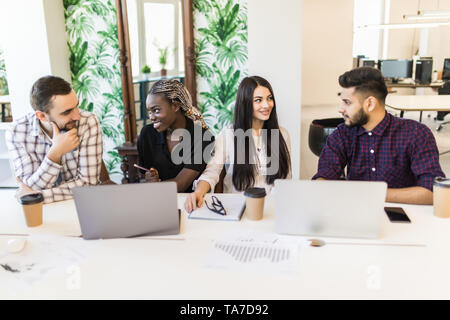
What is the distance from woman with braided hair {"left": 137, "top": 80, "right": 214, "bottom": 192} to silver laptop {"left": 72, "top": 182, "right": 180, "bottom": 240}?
76 cm

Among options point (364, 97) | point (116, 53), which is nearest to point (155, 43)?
point (116, 53)

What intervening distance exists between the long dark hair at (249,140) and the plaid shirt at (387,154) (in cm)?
27

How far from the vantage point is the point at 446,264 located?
120cm

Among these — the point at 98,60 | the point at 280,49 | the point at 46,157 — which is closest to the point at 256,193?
the point at 46,157

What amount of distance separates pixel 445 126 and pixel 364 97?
581cm

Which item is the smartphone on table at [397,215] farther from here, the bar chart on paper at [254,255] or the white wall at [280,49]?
the white wall at [280,49]

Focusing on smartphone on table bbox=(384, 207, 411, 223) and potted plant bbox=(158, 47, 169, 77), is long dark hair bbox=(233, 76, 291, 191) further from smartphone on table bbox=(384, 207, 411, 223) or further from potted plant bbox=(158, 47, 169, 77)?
potted plant bbox=(158, 47, 169, 77)

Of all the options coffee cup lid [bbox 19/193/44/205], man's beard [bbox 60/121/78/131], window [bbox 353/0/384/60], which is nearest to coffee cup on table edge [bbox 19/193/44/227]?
coffee cup lid [bbox 19/193/44/205]

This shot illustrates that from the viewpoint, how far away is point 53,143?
1.97 metres

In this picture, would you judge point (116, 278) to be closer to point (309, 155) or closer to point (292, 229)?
point (292, 229)

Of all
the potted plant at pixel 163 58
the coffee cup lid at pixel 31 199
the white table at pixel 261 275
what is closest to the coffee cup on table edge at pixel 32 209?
the coffee cup lid at pixel 31 199

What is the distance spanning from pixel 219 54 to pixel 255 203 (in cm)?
195

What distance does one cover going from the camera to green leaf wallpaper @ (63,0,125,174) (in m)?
3.33

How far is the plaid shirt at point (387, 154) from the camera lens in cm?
186
